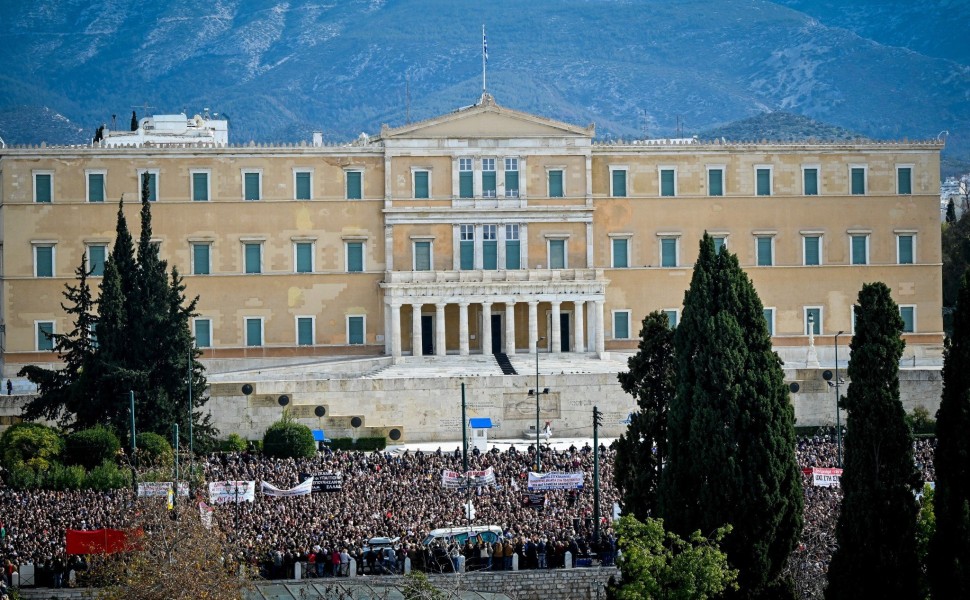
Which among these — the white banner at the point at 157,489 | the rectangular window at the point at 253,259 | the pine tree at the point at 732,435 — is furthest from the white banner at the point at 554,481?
the rectangular window at the point at 253,259

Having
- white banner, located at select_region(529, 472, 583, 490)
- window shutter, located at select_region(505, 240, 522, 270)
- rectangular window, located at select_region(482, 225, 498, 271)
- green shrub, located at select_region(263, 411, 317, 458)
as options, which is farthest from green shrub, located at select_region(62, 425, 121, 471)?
window shutter, located at select_region(505, 240, 522, 270)

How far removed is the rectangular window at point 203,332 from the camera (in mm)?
69000

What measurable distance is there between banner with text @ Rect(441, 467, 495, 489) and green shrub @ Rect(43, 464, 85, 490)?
9932 mm

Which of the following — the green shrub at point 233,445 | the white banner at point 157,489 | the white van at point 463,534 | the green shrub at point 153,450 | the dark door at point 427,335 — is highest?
the dark door at point 427,335

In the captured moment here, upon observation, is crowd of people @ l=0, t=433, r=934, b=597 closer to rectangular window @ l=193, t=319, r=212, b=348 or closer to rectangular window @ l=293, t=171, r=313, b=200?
rectangular window @ l=193, t=319, r=212, b=348

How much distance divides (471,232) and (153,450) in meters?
22.0

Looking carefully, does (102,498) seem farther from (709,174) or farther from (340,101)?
(340,101)

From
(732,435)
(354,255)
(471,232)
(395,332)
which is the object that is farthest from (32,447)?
(471,232)

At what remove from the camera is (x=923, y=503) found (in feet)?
126

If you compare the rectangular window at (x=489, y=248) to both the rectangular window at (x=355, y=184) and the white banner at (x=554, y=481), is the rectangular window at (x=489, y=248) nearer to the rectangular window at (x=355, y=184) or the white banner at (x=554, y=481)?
the rectangular window at (x=355, y=184)

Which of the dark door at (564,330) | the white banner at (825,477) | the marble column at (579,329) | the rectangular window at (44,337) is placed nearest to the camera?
the white banner at (825,477)

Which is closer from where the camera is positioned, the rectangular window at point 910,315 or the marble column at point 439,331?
the marble column at point 439,331

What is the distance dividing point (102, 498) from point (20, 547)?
5.39 meters

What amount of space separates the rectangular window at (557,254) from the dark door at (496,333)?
2.91m
